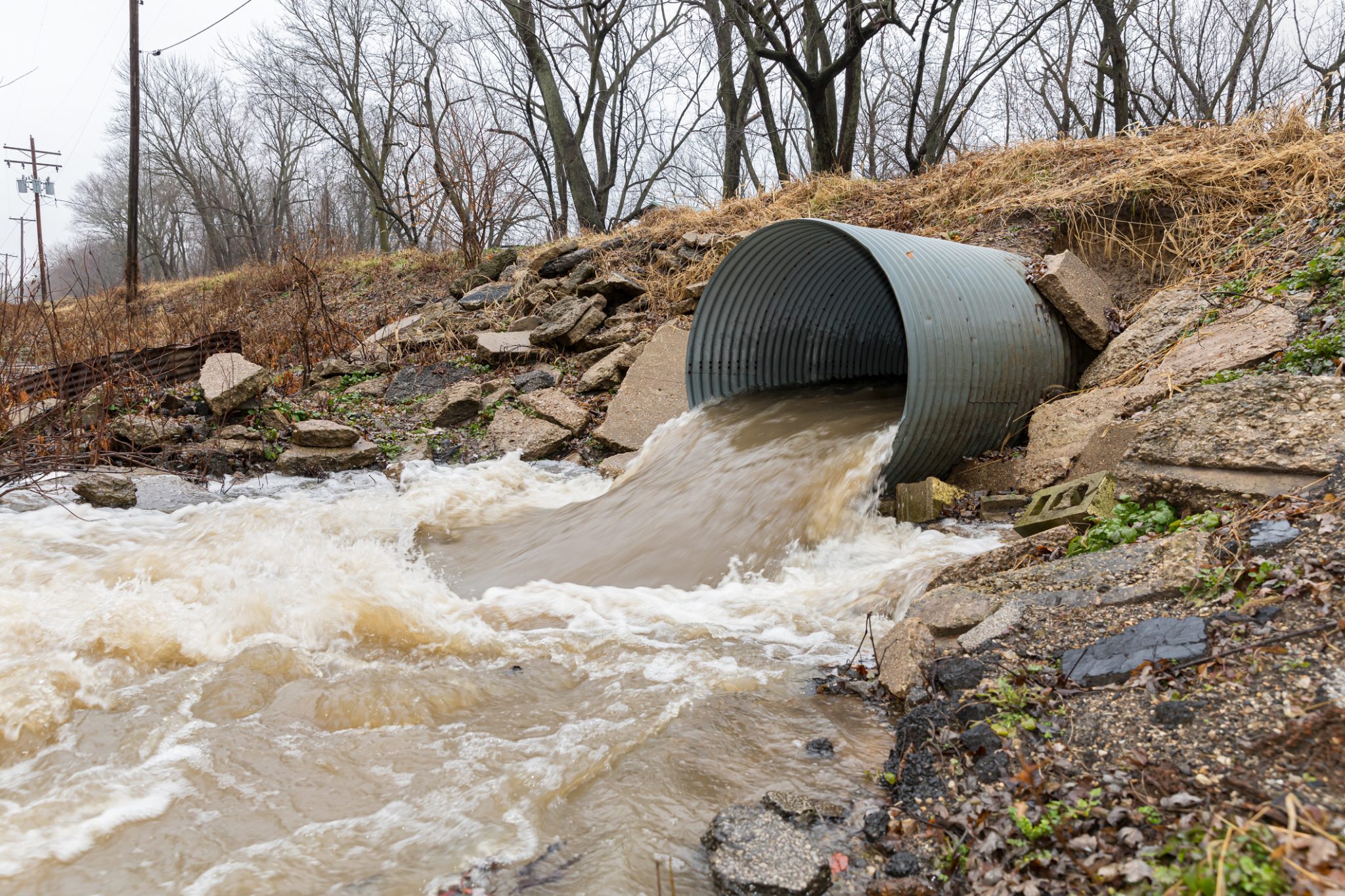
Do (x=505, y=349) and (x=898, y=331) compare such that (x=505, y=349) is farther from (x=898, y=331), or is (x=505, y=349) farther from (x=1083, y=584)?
(x=1083, y=584)

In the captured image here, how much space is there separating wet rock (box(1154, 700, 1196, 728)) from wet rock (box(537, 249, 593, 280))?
29.3 feet

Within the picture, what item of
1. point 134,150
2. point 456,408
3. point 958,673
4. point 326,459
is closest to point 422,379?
point 456,408

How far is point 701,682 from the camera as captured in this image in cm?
327

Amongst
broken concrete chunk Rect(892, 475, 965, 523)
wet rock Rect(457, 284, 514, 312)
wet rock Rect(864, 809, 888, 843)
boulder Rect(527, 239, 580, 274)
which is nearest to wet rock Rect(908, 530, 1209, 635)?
wet rock Rect(864, 809, 888, 843)

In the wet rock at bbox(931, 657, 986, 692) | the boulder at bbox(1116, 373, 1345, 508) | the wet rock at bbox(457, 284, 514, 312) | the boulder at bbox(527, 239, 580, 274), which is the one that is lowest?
the wet rock at bbox(931, 657, 986, 692)

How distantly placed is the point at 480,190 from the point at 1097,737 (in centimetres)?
1093

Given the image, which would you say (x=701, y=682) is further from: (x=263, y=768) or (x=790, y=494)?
(x=790, y=494)

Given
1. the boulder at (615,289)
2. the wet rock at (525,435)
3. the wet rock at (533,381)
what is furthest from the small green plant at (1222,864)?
the boulder at (615,289)

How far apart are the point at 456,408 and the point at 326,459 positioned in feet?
4.25

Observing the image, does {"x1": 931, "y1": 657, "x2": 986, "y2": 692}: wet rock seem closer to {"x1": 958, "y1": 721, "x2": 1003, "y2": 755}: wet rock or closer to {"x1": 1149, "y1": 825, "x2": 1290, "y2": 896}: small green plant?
{"x1": 958, "y1": 721, "x2": 1003, "y2": 755}: wet rock

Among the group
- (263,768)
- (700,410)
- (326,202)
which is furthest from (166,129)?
(263,768)

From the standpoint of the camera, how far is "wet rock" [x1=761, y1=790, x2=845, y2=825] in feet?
7.59

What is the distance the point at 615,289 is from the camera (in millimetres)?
Result: 9359

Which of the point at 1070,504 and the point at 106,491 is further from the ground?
the point at 106,491
